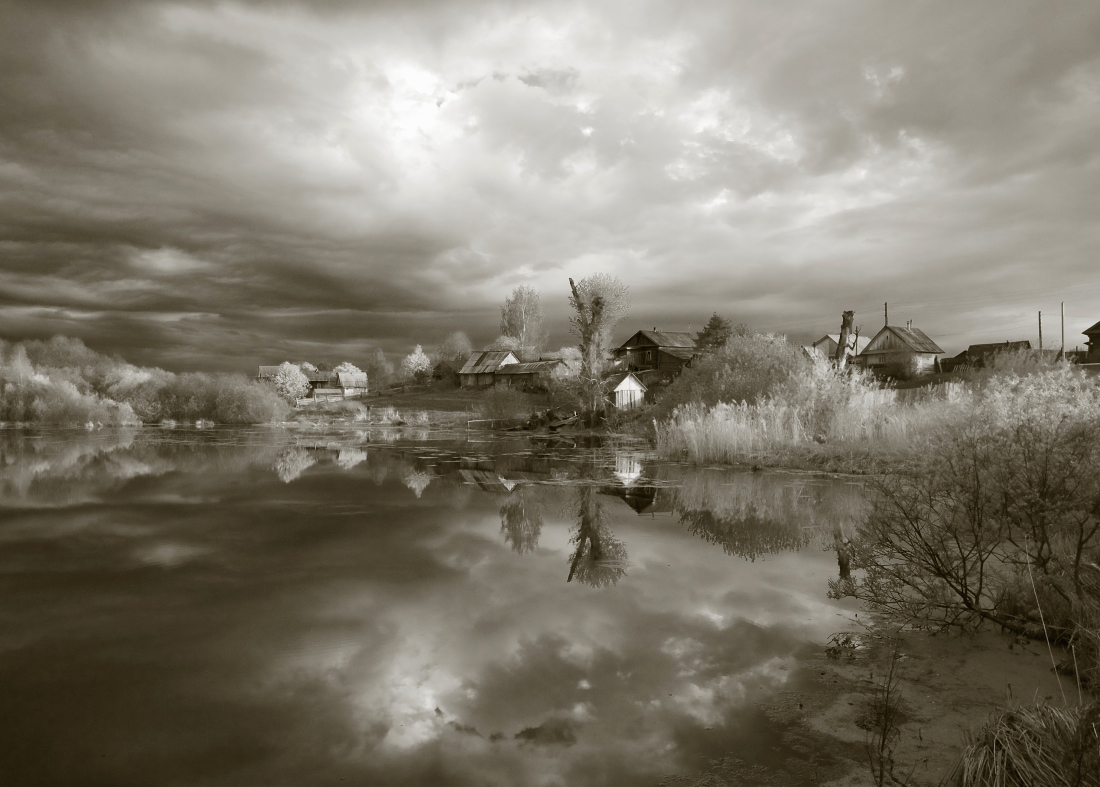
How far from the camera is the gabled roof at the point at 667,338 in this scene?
6319cm

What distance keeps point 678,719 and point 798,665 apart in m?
1.44

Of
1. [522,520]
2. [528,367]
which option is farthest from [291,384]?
[522,520]

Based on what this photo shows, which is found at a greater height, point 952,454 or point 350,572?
Result: point 952,454

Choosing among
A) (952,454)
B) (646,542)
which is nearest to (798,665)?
(952,454)

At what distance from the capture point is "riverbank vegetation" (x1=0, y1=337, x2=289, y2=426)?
43.7 metres

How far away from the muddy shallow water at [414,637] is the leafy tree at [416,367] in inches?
2996

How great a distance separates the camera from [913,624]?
5902 millimetres

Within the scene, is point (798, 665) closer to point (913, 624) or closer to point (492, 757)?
point (913, 624)

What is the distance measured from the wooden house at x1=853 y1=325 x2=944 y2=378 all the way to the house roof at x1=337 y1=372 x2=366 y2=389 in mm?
74338

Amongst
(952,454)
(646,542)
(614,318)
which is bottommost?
(646,542)

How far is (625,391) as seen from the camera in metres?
42.8

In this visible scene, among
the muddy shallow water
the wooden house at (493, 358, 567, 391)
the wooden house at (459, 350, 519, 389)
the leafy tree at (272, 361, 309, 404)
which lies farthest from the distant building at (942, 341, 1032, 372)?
the leafy tree at (272, 361, 309, 404)

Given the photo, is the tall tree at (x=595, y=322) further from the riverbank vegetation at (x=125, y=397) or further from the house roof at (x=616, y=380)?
the riverbank vegetation at (x=125, y=397)

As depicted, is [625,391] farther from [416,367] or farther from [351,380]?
[351,380]
